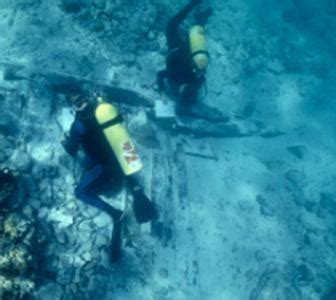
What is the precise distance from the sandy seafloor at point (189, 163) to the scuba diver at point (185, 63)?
1.32ft

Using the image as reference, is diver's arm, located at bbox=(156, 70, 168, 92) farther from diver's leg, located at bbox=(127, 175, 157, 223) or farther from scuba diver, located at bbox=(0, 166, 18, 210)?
scuba diver, located at bbox=(0, 166, 18, 210)

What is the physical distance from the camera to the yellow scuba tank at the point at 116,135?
182 inches

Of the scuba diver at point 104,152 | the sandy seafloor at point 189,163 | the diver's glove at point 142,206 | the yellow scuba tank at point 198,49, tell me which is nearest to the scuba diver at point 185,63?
the yellow scuba tank at point 198,49

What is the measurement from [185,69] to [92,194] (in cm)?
269

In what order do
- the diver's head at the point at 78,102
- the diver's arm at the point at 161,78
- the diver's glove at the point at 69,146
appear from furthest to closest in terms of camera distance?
1. the diver's arm at the point at 161,78
2. the diver's glove at the point at 69,146
3. the diver's head at the point at 78,102

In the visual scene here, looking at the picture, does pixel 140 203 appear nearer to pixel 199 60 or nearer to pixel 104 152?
pixel 104 152

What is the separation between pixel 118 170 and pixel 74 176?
0.65m

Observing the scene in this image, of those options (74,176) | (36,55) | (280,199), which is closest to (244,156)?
(280,199)

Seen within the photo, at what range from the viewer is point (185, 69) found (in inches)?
257

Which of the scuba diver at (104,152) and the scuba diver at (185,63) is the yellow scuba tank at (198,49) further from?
the scuba diver at (104,152)

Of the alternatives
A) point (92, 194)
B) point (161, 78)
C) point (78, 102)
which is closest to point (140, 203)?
point (92, 194)

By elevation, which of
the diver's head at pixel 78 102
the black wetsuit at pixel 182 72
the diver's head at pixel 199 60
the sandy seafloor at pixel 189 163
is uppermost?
the diver's head at pixel 78 102

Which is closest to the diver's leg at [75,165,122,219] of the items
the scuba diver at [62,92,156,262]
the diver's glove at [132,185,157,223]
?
the scuba diver at [62,92,156,262]

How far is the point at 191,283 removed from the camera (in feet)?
18.2
